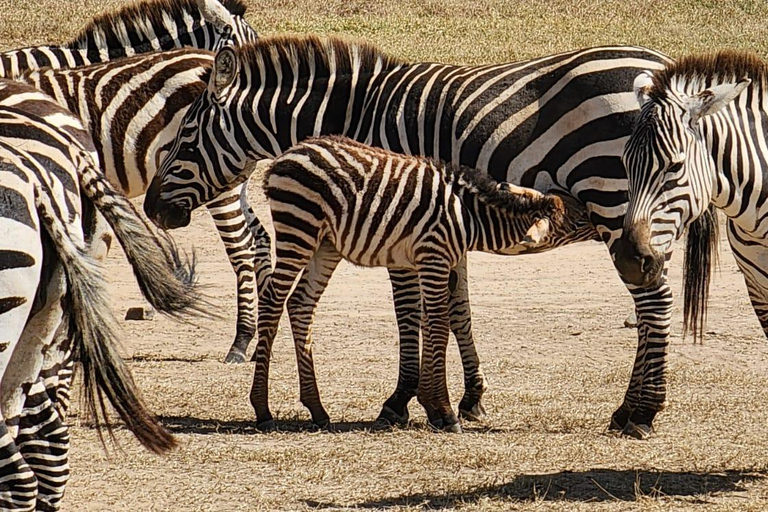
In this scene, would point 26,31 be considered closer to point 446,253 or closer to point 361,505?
point 446,253

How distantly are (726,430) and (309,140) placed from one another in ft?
9.93

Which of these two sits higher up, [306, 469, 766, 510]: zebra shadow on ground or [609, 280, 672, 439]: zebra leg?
[609, 280, 672, 439]: zebra leg

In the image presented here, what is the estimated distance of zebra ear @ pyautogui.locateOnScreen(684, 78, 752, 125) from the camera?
5898 mm

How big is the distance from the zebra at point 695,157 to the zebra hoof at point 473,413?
5.03ft

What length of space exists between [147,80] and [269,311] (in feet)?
7.74

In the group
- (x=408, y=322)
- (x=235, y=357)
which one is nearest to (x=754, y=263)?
(x=408, y=322)

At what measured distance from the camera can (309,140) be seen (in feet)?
24.1

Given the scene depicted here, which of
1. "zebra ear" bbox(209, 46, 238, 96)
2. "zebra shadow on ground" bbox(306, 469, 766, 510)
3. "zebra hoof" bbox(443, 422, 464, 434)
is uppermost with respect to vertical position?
"zebra ear" bbox(209, 46, 238, 96)

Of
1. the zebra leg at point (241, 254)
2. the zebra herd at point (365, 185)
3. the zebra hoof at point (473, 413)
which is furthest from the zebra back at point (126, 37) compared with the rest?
the zebra hoof at point (473, 413)

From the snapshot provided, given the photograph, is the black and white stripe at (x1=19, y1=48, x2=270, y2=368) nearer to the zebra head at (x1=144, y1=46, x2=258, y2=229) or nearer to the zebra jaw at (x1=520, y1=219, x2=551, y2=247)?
the zebra head at (x1=144, y1=46, x2=258, y2=229)

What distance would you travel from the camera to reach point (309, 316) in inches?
289

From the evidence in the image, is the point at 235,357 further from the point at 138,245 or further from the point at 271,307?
the point at 138,245

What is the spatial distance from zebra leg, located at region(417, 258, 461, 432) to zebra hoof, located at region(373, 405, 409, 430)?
0.77 ft

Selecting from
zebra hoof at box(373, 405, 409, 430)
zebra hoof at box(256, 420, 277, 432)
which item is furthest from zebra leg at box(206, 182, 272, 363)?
zebra hoof at box(373, 405, 409, 430)
